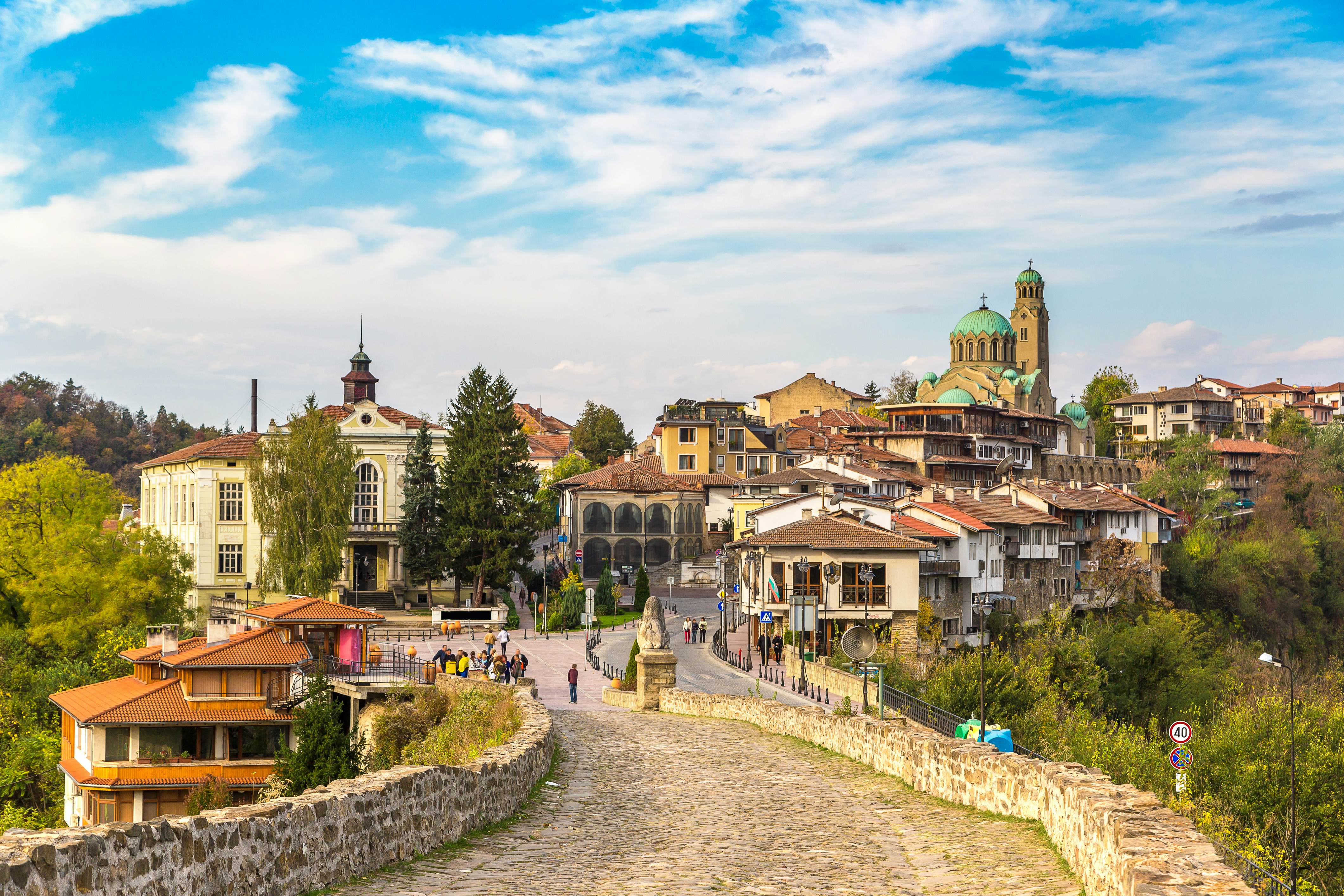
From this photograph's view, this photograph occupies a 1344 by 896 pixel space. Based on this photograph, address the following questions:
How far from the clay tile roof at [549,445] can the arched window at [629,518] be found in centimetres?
2807

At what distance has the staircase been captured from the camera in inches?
2397

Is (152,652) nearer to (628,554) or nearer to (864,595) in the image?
(864,595)

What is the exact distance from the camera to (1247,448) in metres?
99.5

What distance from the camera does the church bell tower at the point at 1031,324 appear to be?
378 feet

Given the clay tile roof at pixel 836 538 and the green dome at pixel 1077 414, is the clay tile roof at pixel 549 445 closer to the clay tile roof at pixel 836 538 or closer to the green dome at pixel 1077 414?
the green dome at pixel 1077 414

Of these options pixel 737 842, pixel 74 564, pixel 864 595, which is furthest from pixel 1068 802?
pixel 74 564

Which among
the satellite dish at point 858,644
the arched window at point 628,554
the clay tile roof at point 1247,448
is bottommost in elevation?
the satellite dish at point 858,644

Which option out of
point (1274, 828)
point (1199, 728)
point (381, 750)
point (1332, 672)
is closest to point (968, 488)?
point (1332, 672)

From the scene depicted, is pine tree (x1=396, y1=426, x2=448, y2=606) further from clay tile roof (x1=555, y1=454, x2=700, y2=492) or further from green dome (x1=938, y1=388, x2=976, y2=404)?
green dome (x1=938, y1=388, x2=976, y2=404)

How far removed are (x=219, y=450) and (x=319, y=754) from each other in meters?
47.2

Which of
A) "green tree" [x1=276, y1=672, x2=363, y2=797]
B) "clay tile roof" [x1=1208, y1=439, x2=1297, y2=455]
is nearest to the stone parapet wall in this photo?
"green tree" [x1=276, y1=672, x2=363, y2=797]

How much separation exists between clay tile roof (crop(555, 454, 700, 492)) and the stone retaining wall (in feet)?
219

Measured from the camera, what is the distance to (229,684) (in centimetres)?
3547

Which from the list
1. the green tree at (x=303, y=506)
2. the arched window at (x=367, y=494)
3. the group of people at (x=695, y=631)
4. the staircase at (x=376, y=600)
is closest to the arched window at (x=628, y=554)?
the arched window at (x=367, y=494)
